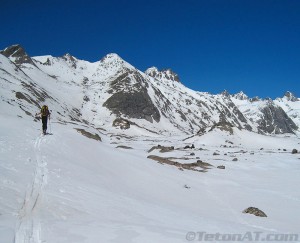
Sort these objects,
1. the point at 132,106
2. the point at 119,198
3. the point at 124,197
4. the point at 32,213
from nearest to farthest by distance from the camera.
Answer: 1. the point at 32,213
2. the point at 119,198
3. the point at 124,197
4. the point at 132,106

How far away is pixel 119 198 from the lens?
12680 millimetres

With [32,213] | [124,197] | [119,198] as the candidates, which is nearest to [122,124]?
[124,197]

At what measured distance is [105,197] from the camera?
476 inches

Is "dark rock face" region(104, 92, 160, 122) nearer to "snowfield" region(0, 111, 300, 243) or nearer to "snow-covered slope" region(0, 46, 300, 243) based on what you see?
"snow-covered slope" region(0, 46, 300, 243)

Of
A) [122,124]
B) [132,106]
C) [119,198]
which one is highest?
[132,106]

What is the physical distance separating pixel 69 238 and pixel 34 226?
1050mm

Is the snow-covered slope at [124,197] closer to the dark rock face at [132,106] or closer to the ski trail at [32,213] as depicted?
the ski trail at [32,213]

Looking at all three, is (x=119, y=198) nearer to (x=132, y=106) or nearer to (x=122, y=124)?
(x=122, y=124)

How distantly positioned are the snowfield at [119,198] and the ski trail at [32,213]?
0.02 m

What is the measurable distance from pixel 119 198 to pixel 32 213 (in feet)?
14.9

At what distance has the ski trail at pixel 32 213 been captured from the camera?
7.00 metres

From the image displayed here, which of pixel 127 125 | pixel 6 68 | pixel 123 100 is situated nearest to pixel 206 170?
pixel 127 125

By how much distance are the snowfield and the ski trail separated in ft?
0.07

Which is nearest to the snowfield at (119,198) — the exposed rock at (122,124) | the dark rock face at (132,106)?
the exposed rock at (122,124)
